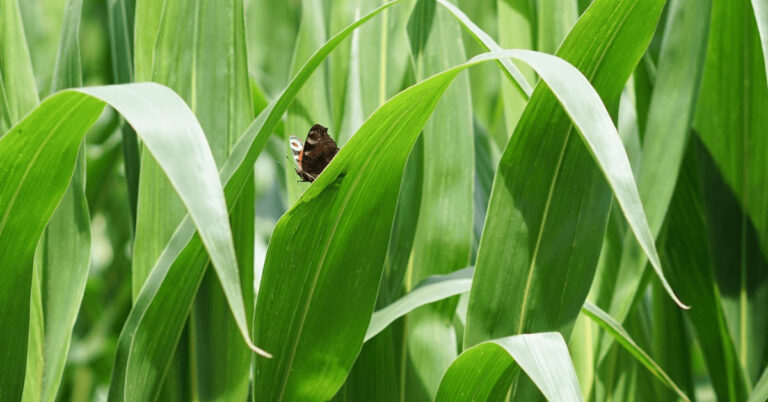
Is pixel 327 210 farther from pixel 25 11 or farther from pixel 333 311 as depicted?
pixel 25 11

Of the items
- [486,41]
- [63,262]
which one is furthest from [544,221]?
[63,262]

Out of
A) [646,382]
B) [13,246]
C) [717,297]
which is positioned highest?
[13,246]

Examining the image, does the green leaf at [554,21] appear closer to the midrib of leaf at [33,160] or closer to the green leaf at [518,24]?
the green leaf at [518,24]

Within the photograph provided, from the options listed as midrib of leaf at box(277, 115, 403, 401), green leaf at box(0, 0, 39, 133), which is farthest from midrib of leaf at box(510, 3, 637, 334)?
green leaf at box(0, 0, 39, 133)

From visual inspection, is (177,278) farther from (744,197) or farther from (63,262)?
(744,197)

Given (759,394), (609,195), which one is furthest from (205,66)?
(759,394)

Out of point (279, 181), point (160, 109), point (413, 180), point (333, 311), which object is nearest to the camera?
point (160, 109)
